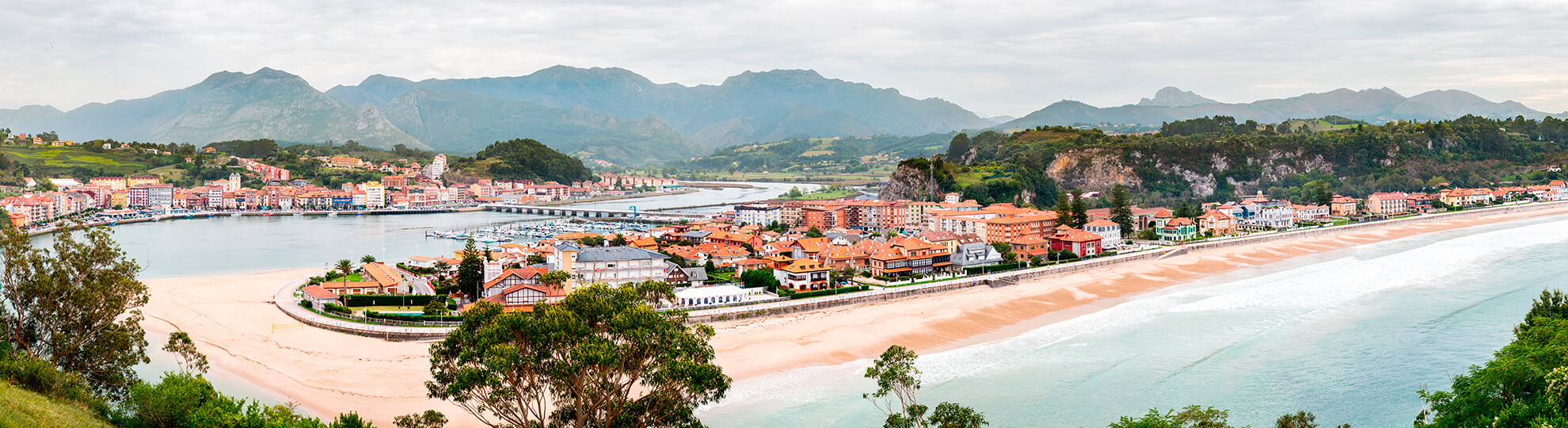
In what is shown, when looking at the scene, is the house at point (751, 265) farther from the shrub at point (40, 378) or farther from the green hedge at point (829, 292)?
the shrub at point (40, 378)

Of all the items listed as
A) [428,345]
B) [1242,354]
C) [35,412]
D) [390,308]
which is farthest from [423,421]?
[1242,354]

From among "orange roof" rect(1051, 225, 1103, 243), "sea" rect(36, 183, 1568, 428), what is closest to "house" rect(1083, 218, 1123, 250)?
"orange roof" rect(1051, 225, 1103, 243)

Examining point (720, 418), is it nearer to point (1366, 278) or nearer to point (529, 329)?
point (529, 329)

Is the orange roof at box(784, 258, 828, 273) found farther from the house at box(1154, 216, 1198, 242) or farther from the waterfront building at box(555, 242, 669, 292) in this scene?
the house at box(1154, 216, 1198, 242)

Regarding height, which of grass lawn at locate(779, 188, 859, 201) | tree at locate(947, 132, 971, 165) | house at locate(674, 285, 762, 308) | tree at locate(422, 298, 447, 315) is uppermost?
tree at locate(947, 132, 971, 165)

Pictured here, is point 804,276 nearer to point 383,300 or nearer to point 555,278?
point 555,278
